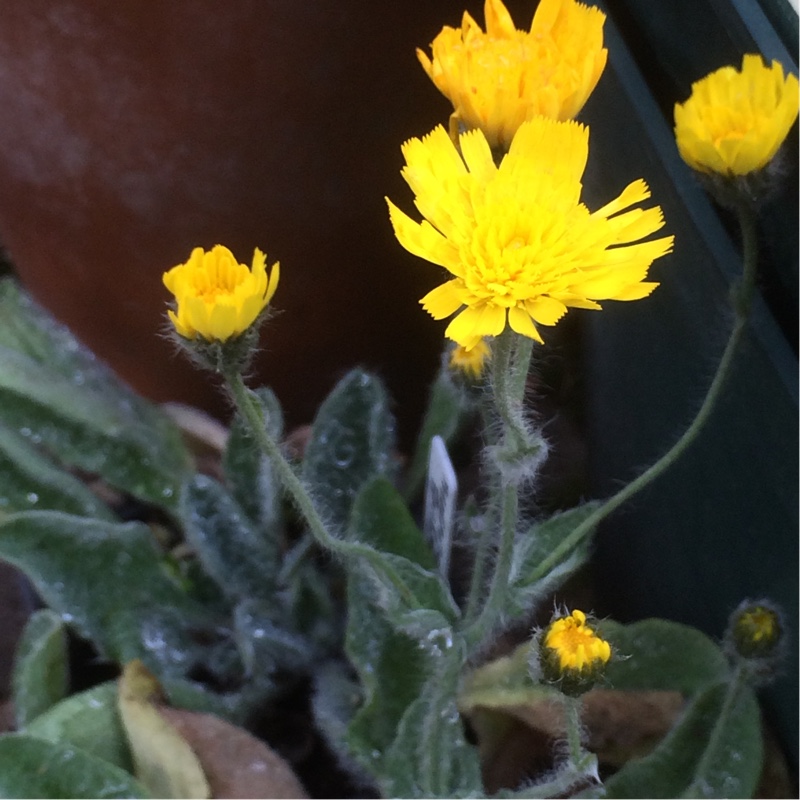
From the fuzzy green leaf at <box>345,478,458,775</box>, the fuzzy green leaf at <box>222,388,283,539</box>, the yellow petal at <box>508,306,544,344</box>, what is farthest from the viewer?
the fuzzy green leaf at <box>222,388,283,539</box>

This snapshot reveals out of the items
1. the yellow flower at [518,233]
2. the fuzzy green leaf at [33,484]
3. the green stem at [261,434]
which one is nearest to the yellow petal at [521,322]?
the yellow flower at [518,233]

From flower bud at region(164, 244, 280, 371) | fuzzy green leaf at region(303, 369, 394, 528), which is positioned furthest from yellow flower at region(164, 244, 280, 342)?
fuzzy green leaf at region(303, 369, 394, 528)

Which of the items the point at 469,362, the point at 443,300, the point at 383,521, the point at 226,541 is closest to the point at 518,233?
the point at 443,300

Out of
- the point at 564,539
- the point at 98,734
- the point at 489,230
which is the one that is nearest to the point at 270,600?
the point at 98,734

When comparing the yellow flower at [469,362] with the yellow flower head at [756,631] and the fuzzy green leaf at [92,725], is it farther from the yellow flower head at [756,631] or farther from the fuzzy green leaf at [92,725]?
the fuzzy green leaf at [92,725]

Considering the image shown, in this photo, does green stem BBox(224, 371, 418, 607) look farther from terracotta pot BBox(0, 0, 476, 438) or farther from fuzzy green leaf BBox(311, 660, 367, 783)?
terracotta pot BBox(0, 0, 476, 438)

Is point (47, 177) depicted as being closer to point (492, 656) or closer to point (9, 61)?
point (9, 61)

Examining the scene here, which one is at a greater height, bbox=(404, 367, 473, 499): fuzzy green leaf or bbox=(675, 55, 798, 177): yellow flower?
bbox=(675, 55, 798, 177): yellow flower
